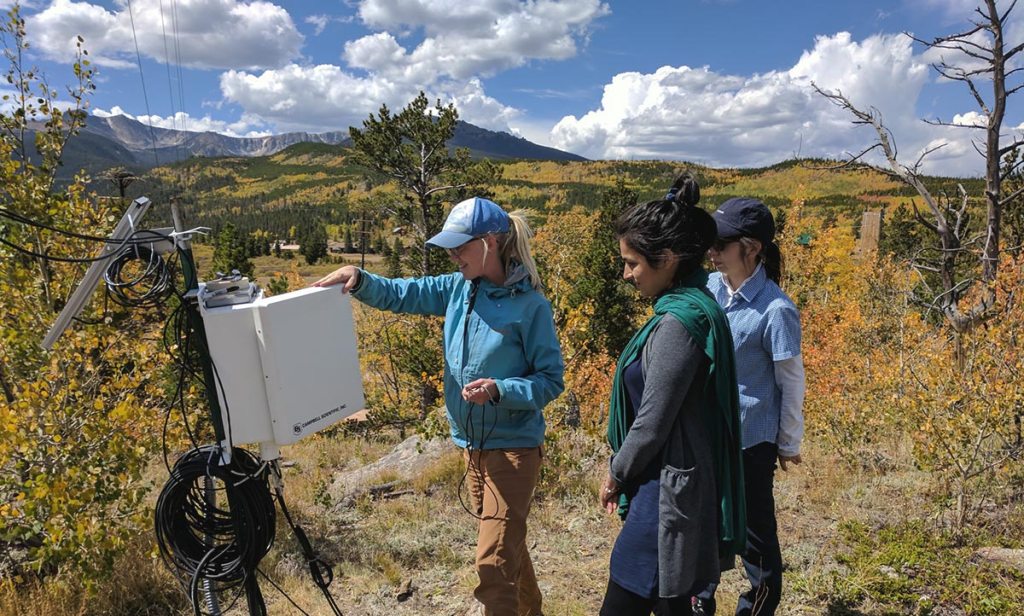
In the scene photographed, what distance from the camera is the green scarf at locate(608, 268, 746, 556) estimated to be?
66.3 inches

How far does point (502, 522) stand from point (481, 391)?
586 millimetres

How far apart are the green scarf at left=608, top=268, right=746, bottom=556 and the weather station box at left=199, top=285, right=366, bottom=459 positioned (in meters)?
0.99

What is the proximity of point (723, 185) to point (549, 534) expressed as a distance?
422ft

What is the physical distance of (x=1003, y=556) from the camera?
3.33 metres

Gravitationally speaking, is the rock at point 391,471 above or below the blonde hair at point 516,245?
below

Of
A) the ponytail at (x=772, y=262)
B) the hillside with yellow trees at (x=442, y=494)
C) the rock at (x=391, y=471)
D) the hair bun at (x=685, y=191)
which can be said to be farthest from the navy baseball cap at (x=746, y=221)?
the rock at (x=391, y=471)

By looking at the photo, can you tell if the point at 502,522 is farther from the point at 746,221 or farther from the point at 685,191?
the point at 746,221

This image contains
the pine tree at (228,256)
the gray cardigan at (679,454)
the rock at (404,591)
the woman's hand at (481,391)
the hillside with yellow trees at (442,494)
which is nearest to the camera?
the gray cardigan at (679,454)

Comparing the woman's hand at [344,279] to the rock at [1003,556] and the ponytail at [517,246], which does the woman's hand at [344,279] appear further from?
the rock at [1003,556]

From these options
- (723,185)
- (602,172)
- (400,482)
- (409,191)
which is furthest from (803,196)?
(602,172)

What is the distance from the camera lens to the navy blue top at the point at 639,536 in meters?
1.79

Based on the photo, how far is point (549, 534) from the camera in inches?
165

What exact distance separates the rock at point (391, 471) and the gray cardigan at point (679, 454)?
4.19m

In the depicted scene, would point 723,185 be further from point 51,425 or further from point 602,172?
point 51,425
